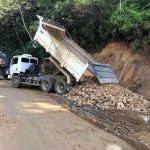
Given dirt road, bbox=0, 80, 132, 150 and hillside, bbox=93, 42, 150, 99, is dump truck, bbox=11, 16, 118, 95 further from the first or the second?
dirt road, bbox=0, 80, 132, 150

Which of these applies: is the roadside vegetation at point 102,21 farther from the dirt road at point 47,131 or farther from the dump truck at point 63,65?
the dirt road at point 47,131

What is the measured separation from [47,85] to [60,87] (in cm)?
103

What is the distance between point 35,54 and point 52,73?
29.1 feet

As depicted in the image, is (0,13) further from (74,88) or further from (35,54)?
Result: (74,88)

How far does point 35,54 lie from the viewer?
102 feet

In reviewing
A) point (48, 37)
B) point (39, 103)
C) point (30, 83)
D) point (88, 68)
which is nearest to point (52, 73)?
point (30, 83)

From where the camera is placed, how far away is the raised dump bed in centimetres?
1870

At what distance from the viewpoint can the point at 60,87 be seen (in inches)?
786

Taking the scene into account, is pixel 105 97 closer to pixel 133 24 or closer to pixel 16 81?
pixel 133 24

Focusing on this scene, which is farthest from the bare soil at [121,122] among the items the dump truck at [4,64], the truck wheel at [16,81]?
the dump truck at [4,64]

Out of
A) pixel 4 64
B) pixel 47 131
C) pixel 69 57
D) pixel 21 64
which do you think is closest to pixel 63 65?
pixel 69 57

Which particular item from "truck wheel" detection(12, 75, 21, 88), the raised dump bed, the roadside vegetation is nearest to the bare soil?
the raised dump bed

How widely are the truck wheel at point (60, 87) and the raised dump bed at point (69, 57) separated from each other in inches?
34.0

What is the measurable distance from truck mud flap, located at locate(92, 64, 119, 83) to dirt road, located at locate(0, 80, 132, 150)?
3.78 meters
